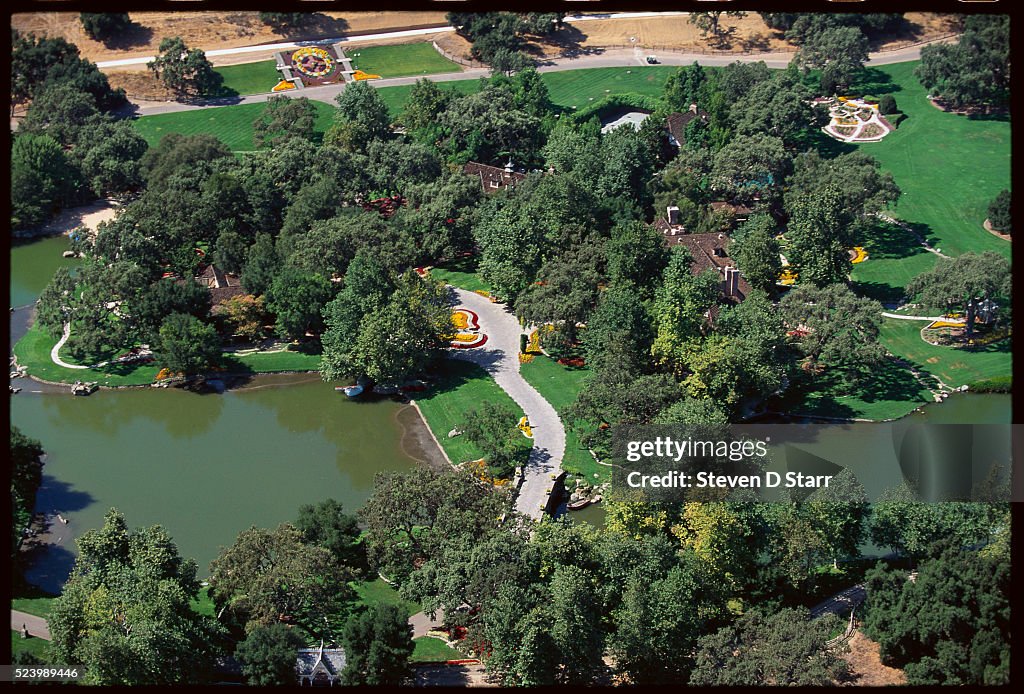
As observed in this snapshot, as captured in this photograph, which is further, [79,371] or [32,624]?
[79,371]

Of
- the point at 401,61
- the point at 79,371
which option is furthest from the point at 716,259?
the point at 401,61

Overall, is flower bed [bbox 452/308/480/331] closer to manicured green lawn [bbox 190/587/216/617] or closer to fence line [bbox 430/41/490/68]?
manicured green lawn [bbox 190/587/216/617]

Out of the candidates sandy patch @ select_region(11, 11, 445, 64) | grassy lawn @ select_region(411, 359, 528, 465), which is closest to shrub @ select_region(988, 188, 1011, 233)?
grassy lawn @ select_region(411, 359, 528, 465)

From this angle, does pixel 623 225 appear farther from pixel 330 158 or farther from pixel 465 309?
pixel 330 158

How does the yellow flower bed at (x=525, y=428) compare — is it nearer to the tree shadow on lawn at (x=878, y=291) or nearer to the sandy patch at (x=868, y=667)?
the sandy patch at (x=868, y=667)

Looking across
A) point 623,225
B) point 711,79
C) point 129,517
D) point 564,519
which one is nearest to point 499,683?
point 564,519

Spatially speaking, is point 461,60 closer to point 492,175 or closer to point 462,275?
point 492,175

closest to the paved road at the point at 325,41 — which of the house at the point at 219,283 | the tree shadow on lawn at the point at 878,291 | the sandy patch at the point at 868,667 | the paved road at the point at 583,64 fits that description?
the paved road at the point at 583,64
